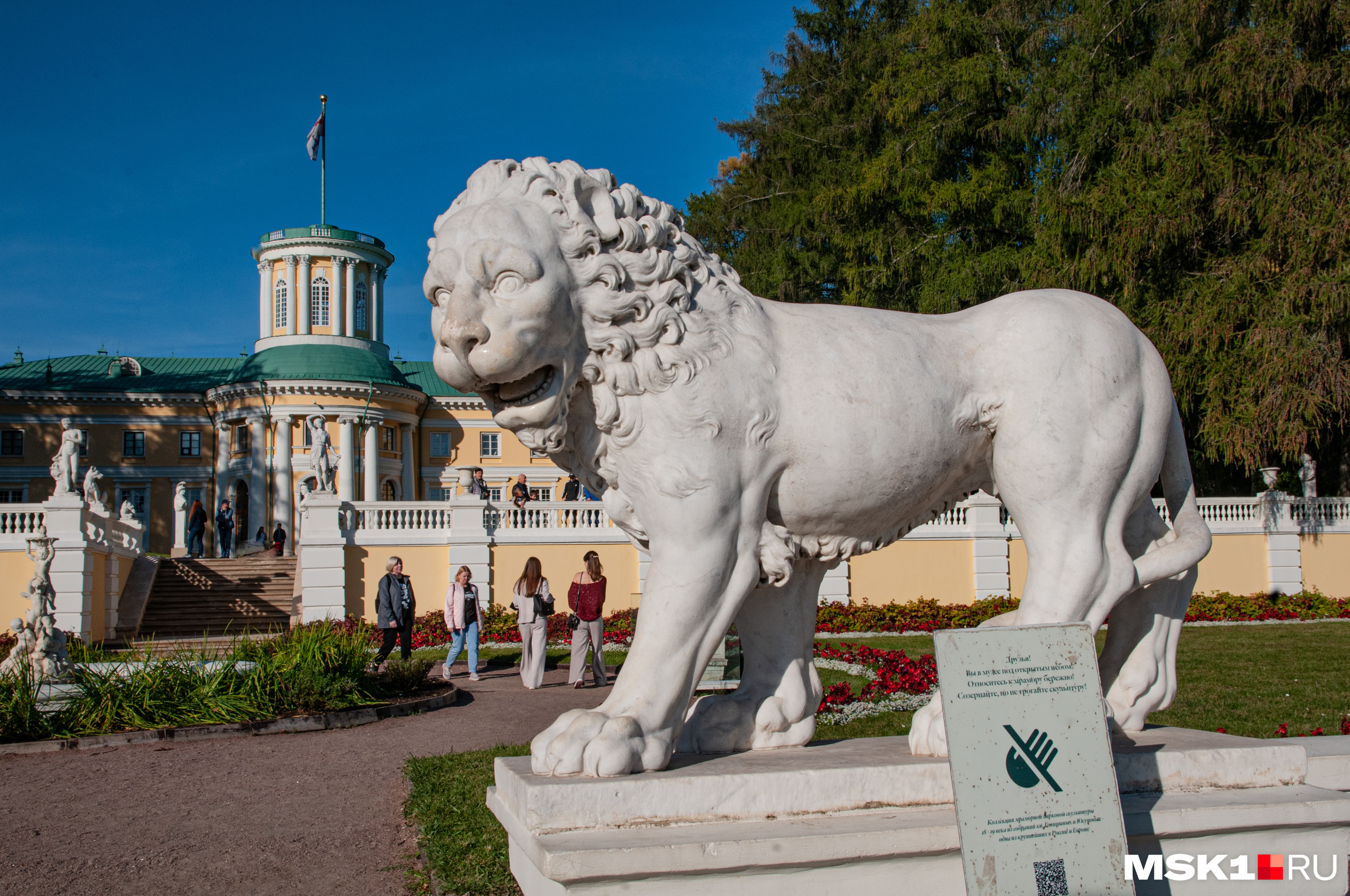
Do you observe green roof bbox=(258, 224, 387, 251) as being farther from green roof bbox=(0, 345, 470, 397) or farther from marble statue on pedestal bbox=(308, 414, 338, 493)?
marble statue on pedestal bbox=(308, 414, 338, 493)

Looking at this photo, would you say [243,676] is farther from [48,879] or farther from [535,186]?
[535,186]

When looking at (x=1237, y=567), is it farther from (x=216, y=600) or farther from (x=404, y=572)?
(x=216, y=600)

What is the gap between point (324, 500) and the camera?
17.8 m

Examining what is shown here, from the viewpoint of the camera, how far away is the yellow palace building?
59.3 ft

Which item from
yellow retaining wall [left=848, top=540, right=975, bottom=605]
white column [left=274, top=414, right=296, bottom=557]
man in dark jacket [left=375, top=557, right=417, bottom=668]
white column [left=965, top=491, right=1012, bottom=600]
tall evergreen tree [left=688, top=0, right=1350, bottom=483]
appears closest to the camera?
man in dark jacket [left=375, top=557, right=417, bottom=668]

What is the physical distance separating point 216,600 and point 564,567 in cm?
872

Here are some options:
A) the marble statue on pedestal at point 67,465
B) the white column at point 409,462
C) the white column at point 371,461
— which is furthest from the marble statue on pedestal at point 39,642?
the white column at point 409,462

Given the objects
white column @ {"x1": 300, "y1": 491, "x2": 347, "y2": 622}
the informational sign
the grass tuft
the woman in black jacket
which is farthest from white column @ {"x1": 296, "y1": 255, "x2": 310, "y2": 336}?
the informational sign

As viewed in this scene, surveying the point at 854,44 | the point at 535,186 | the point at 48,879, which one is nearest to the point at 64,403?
the point at 854,44

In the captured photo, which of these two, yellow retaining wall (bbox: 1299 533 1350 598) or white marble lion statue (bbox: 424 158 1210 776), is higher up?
white marble lion statue (bbox: 424 158 1210 776)

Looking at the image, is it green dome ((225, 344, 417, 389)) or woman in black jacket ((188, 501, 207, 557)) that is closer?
woman in black jacket ((188, 501, 207, 557))

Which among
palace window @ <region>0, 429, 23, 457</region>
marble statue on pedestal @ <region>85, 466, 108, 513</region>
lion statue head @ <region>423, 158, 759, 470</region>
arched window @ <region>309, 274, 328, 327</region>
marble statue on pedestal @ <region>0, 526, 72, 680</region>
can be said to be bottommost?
marble statue on pedestal @ <region>0, 526, 72, 680</region>

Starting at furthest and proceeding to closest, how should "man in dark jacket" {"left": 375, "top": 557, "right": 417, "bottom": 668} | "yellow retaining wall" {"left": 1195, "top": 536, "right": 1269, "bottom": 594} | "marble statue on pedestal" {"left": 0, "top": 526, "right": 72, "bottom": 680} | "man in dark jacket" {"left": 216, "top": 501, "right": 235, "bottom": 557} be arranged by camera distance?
"man in dark jacket" {"left": 216, "top": 501, "right": 235, "bottom": 557}, "yellow retaining wall" {"left": 1195, "top": 536, "right": 1269, "bottom": 594}, "man in dark jacket" {"left": 375, "top": 557, "right": 417, "bottom": 668}, "marble statue on pedestal" {"left": 0, "top": 526, "right": 72, "bottom": 680}

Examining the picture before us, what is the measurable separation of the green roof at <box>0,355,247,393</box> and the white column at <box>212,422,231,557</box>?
3.44 m
